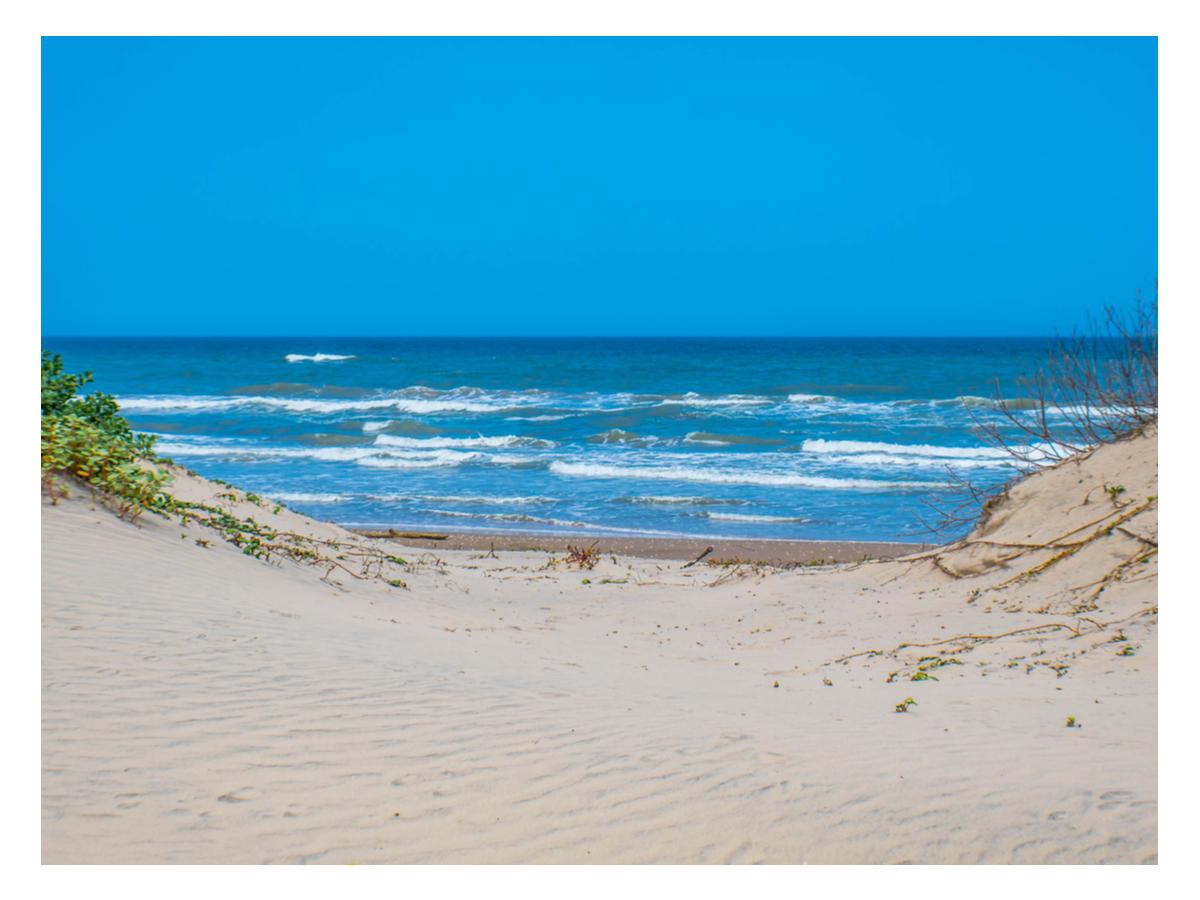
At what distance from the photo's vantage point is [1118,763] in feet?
13.8

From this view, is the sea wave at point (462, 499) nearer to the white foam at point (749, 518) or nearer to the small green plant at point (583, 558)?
the white foam at point (749, 518)

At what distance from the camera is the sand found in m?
3.66

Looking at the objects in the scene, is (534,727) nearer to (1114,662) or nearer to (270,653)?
(270,653)

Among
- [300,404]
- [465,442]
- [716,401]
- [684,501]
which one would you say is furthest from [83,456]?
[300,404]

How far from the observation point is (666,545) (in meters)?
13.7

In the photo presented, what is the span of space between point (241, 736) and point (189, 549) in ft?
15.4

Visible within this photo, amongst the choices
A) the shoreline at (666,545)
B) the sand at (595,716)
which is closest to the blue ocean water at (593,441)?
the shoreline at (666,545)

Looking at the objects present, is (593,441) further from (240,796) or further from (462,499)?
(240,796)

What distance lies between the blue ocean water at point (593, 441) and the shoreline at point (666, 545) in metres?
0.79

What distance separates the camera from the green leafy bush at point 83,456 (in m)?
8.78

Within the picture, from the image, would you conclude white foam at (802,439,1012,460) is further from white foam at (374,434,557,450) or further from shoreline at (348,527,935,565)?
shoreline at (348,527,935,565)

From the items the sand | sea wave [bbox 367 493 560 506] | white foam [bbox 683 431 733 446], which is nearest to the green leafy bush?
the sand

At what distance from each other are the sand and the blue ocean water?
643cm

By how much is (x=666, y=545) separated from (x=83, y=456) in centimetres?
733
